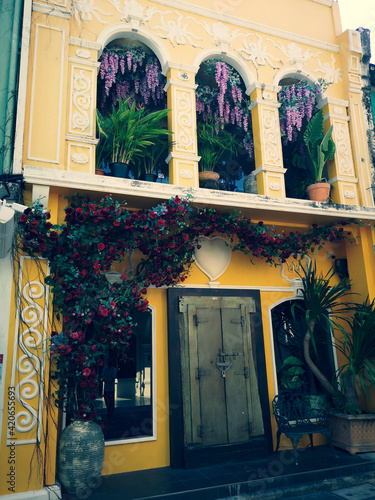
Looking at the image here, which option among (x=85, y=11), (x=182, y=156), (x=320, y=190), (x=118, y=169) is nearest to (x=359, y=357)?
(x=320, y=190)

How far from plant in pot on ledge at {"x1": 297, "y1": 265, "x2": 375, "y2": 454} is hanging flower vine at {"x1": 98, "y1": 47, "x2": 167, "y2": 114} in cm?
399

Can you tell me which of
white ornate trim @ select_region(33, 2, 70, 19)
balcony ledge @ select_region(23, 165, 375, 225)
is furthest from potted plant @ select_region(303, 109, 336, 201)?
white ornate trim @ select_region(33, 2, 70, 19)

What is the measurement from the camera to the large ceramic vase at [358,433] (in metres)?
5.80

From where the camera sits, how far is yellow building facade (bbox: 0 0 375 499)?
4570 millimetres

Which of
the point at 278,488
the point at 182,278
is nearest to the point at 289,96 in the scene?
the point at 182,278

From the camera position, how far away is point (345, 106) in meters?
7.52

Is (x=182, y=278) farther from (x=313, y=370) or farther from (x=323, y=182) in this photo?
(x=323, y=182)

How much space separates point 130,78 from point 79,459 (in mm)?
5795

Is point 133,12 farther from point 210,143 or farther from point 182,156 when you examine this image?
point 182,156

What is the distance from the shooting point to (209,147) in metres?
6.86

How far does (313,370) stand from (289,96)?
15.8 feet

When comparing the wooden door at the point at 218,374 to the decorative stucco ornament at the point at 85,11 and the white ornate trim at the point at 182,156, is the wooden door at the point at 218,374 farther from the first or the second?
the decorative stucco ornament at the point at 85,11

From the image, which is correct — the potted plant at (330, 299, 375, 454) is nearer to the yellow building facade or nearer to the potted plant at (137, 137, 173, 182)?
the yellow building facade

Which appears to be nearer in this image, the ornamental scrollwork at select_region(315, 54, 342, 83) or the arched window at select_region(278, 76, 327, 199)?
the arched window at select_region(278, 76, 327, 199)
